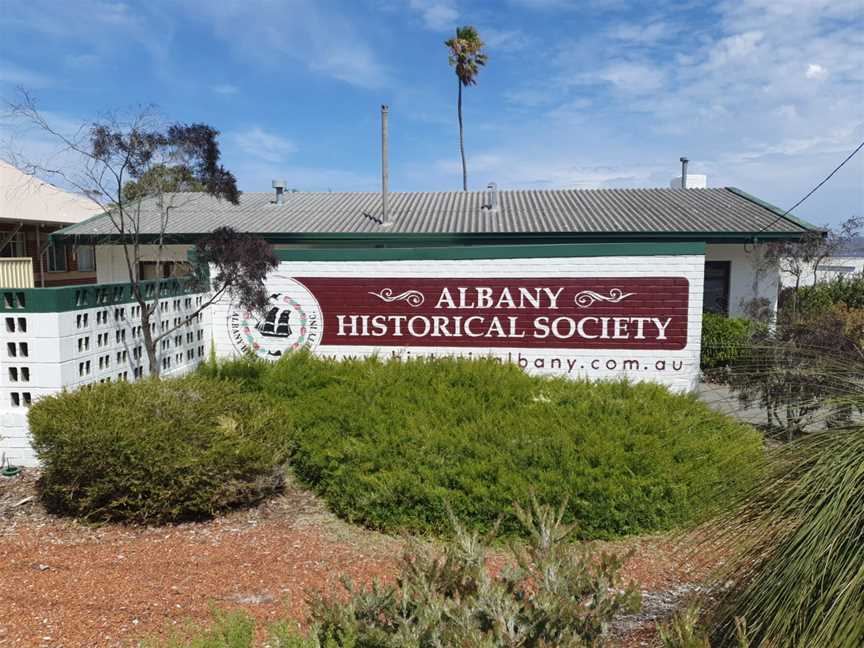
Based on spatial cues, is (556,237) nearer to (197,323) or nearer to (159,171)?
(197,323)

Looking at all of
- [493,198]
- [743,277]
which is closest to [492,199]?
[493,198]

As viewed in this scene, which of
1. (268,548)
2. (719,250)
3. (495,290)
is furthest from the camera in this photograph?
(719,250)

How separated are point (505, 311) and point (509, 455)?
4.52 m

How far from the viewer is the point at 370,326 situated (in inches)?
414

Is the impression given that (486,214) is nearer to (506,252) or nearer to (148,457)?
(506,252)

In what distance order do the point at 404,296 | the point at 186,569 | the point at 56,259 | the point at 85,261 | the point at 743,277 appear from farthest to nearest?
1. the point at 85,261
2. the point at 56,259
3. the point at 743,277
4. the point at 404,296
5. the point at 186,569

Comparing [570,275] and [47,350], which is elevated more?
[570,275]

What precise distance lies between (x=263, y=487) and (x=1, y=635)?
8.40 ft

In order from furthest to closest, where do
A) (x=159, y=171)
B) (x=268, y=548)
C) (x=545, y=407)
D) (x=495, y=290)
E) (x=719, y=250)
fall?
(x=719, y=250) < (x=495, y=290) < (x=159, y=171) < (x=545, y=407) < (x=268, y=548)

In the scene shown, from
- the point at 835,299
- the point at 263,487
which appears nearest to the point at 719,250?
the point at 835,299

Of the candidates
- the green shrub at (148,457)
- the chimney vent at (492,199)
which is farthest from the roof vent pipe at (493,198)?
the green shrub at (148,457)

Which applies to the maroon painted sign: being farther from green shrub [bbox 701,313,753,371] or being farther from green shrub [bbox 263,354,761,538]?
green shrub [bbox 701,313,753,371]

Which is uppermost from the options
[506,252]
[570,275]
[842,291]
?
[506,252]

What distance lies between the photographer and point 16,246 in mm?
24219
